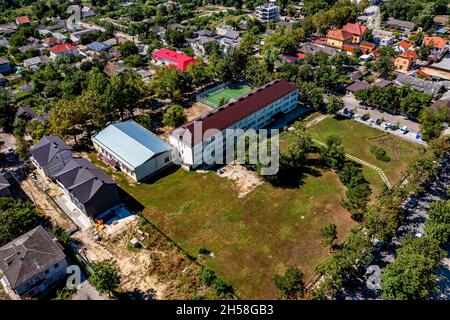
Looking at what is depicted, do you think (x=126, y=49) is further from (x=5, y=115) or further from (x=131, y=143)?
(x=131, y=143)

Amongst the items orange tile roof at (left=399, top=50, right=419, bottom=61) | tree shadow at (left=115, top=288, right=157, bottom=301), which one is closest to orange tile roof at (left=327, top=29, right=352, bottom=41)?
orange tile roof at (left=399, top=50, right=419, bottom=61)

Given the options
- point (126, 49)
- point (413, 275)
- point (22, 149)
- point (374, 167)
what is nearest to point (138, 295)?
point (413, 275)

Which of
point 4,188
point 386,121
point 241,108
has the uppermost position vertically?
point 241,108

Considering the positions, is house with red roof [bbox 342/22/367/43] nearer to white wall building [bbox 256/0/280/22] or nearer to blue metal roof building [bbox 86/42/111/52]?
white wall building [bbox 256/0/280/22]

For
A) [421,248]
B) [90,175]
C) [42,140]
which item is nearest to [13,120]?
[42,140]

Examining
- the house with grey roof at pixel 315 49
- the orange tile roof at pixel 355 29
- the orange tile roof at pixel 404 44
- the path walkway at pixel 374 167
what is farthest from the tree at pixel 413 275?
the orange tile roof at pixel 355 29
